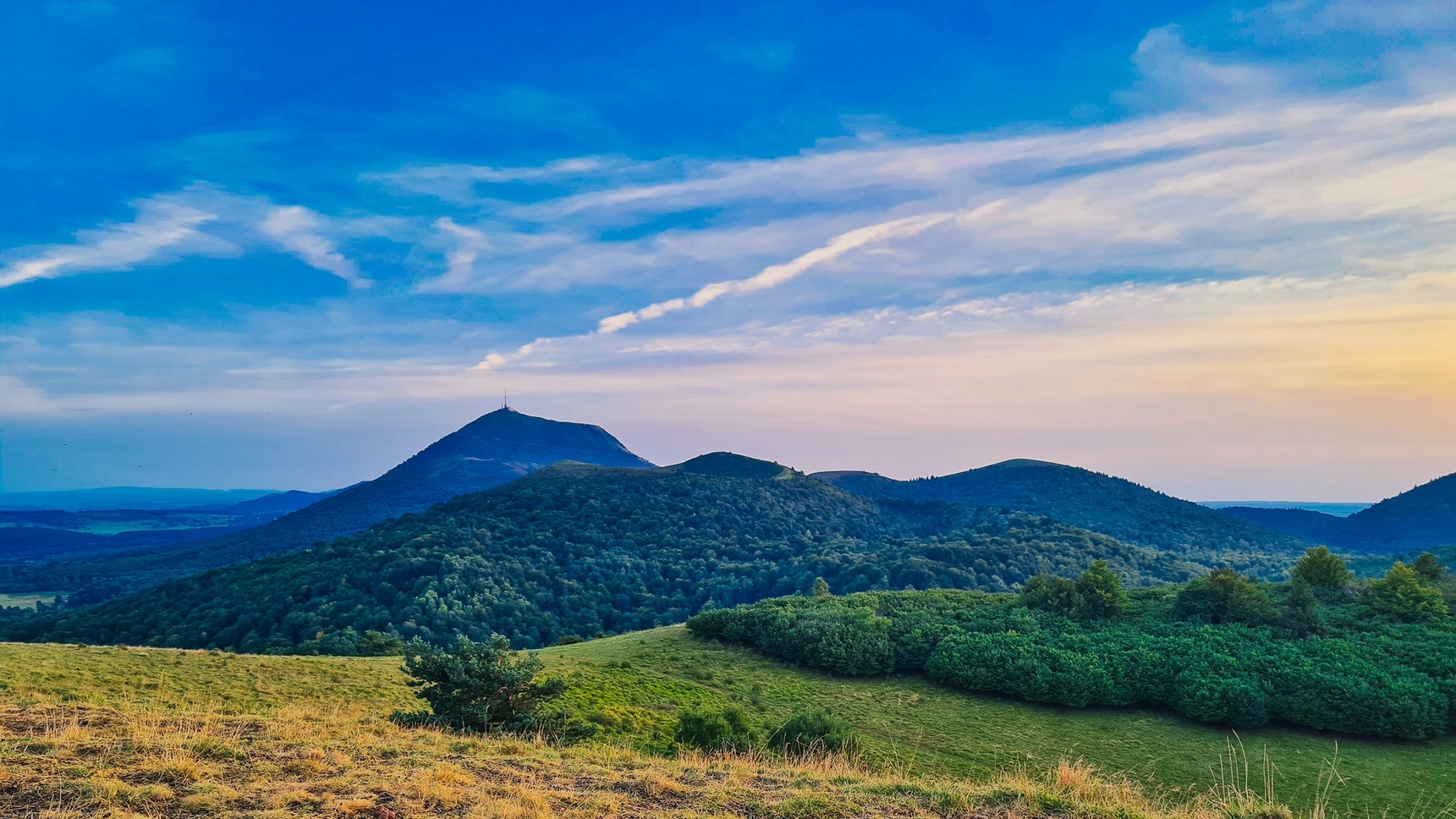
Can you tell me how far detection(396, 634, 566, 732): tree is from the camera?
1295cm

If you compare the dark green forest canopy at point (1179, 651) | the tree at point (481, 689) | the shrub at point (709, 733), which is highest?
the tree at point (481, 689)

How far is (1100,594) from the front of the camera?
3048cm

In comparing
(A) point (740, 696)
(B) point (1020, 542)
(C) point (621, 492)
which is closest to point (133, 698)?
(A) point (740, 696)

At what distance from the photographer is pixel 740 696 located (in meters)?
24.1

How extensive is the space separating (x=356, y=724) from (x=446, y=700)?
5.37 ft

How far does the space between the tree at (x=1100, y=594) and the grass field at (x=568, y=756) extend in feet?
24.4

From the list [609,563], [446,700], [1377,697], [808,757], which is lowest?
[609,563]

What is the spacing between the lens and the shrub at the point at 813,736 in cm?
1614

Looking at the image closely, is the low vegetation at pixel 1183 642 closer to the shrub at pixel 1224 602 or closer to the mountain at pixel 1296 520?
the shrub at pixel 1224 602

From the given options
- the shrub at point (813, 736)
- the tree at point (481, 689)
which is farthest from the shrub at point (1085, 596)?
the tree at point (481, 689)

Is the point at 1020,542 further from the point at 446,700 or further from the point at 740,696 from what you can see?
the point at 446,700

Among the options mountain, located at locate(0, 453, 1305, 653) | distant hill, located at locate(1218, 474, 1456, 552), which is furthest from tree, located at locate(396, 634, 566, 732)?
distant hill, located at locate(1218, 474, 1456, 552)

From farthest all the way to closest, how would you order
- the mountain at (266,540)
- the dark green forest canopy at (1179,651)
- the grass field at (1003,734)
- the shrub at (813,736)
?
the mountain at (266,540), the dark green forest canopy at (1179,651), the grass field at (1003,734), the shrub at (813,736)

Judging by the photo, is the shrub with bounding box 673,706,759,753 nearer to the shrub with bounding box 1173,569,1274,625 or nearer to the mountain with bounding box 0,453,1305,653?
the shrub with bounding box 1173,569,1274,625
